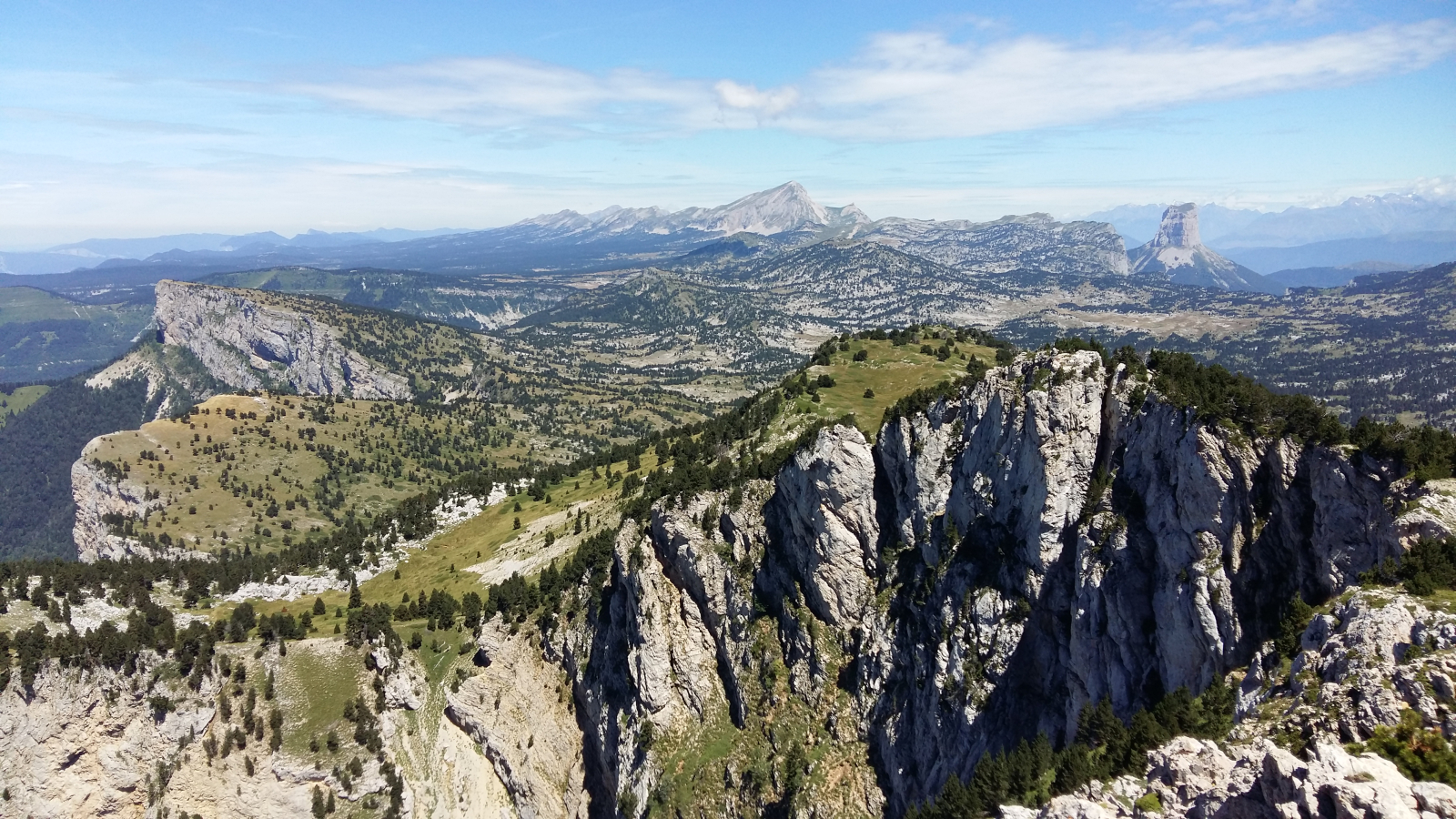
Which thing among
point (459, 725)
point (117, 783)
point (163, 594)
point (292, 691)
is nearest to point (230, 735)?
point (292, 691)

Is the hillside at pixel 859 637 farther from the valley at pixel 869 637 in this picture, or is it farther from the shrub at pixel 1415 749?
the valley at pixel 869 637

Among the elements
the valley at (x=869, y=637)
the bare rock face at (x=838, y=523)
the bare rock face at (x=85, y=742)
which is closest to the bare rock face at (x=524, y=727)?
the valley at (x=869, y=637)

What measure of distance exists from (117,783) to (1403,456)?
472 feet

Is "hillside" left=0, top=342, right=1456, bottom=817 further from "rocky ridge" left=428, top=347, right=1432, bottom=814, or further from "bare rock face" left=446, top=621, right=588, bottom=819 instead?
"bare rock face" left=446, top=621, right=588, bottom=819

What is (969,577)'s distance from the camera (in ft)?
231

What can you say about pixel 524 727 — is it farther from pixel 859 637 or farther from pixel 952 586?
pixel 952 586

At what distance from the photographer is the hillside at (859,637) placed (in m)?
38.5

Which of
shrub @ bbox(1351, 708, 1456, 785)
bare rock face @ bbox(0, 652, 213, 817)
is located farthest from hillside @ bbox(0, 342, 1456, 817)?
bare rock face @ bbox(0, 652, 213, 817)

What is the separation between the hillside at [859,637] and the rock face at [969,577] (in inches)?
11.7

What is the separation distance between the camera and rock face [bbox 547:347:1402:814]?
154 ft

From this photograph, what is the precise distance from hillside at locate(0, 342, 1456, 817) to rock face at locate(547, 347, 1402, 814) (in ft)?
0.97

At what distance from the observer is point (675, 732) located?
8644 cm

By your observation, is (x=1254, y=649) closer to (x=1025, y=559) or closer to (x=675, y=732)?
(x=1025, y=559)

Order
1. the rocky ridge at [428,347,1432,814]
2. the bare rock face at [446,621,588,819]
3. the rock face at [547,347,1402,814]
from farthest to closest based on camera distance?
the bare rock face at [446,621,588,819] → the rocky ridge at [428,347,1432,814] → the rock face at [547,347,1402,814]
